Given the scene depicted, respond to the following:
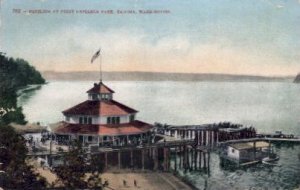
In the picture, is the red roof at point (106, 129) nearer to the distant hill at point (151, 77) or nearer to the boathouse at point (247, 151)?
the distant hill at point (151, 77)

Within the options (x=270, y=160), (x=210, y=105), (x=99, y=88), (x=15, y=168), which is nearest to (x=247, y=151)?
(x=270, y=160)

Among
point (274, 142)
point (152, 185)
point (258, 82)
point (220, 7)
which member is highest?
point (220, 7)

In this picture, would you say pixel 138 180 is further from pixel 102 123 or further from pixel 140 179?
pixel 102 123

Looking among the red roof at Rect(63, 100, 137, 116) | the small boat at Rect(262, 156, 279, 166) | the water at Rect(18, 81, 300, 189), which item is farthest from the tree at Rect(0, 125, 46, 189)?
the small boat at Rect(262, 156, 279, 166)

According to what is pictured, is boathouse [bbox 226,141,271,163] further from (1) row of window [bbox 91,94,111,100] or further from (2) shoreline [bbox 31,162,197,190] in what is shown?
(1) row of window [bbox 91,94,111,100]

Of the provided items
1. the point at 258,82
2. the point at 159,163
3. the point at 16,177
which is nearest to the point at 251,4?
the point at 258,82

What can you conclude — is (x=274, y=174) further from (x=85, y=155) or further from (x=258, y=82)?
(x=85, y=155)
